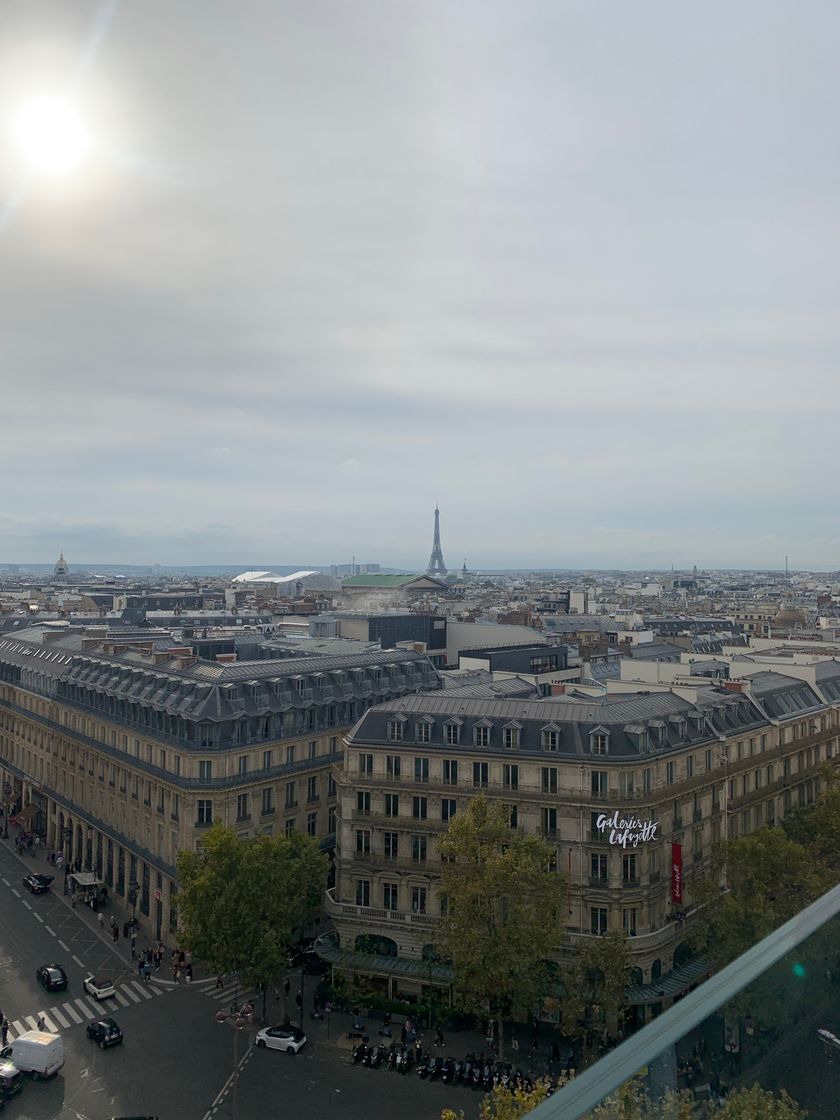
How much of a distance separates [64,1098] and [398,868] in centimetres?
2537

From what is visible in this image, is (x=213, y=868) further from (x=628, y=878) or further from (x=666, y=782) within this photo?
(x=666, y=782)

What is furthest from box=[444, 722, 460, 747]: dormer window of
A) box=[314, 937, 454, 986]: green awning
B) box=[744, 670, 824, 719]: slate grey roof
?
box=[744, 670, 824, 719]: slate grey roof

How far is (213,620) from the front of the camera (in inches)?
6737

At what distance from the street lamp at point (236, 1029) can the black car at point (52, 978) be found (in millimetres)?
12845

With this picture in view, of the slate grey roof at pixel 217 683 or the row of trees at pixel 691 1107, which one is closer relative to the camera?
the row of trees at pixel 691 1107

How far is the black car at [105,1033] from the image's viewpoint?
57406 millimetres

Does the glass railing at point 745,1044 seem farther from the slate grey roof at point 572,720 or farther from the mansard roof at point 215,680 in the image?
the mansard roof at point 215,680

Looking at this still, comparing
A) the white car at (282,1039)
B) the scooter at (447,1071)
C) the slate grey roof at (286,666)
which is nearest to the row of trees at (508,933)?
the scooter at (447,1071)

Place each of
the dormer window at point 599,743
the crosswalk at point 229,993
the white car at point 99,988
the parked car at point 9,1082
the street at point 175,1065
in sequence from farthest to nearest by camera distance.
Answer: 1. the crosswalk at point 229,993
2. the white car at point 99,988
3. the dormer window at point 599,743
4. the parked car at point 9,1082
5. the street at point 175,1065

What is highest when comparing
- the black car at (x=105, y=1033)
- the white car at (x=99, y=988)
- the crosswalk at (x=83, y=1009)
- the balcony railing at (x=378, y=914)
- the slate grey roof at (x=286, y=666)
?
the slate grey roof at (x=286, y=666)

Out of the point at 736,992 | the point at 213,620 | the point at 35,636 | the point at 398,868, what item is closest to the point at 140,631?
the point at 35,636

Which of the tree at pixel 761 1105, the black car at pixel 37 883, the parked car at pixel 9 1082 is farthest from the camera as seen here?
the black car at pixel 37 883

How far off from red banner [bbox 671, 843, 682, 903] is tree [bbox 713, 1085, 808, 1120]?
59.4 meters

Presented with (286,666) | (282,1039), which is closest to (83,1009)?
(282,1039)
